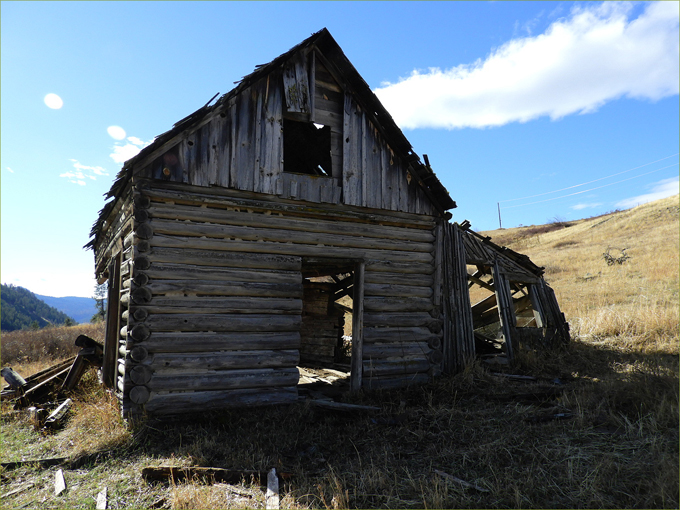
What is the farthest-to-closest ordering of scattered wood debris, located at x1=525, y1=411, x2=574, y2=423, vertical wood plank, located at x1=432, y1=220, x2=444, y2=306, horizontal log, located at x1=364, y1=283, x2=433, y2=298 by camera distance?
vertical wood plank, located at x1=432, y1=220, x2=444, y2=306 → horizontal log, located at x1=364, y1=283, x2=433, y2=298 → scattered wood debris, located at x1=525, y1=411, x2=574, y2=423

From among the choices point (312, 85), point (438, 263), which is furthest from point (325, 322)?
point (312, 85)

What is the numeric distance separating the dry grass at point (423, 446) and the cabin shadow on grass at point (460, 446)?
18 mm

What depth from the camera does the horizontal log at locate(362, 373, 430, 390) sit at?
7.78 meters

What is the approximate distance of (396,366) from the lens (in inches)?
320

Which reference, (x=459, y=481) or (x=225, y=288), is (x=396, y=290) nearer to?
(x=225, y=288)

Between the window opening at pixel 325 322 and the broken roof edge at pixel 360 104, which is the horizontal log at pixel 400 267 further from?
the window opening at pixel 325 322

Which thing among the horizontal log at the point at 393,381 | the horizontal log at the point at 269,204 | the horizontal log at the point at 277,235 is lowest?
the horizontal log at the point at 393,381

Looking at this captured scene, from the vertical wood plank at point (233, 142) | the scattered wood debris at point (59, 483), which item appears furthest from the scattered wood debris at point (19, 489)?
the vertical wood plank at point (233, 142)

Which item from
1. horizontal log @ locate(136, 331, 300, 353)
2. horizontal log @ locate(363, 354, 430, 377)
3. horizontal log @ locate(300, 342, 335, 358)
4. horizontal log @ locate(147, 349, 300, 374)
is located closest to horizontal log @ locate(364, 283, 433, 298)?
horizontal log @ locate(363, 354, 430, 377)

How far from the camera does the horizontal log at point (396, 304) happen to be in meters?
7.99

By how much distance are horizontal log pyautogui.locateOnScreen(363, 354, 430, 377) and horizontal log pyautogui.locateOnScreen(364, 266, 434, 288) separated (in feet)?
4.79

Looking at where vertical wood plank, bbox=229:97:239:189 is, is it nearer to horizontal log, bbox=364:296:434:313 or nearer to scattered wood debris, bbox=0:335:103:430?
horizontal log, bbox=364:296:434:313

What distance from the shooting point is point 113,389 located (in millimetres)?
7395

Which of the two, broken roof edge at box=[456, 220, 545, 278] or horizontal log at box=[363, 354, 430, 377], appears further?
broken roof edge at box=[456, 220, 545, 278]
